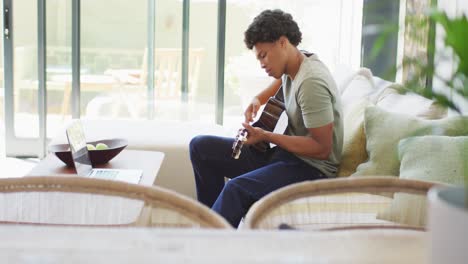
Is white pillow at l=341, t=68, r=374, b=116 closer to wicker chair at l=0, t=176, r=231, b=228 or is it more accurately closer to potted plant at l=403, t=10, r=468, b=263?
wicker chair at l=0, t=176, r=231, b=228

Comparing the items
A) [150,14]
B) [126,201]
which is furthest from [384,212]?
[150,14]

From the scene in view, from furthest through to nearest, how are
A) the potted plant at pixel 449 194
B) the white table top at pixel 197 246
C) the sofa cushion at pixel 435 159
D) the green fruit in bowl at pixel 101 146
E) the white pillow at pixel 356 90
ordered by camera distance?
1. the white pillow at pixel 356 90
2. the green fruit in bowl at pixel 101 146
3. the sofa cushion at pixel 435 159
4. the white table top at pixel 197 246
5. the potted plant at pixel 449 194

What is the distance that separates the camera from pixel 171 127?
180 inches

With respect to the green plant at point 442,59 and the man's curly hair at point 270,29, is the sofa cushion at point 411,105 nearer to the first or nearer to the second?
the man's curly hair at point 270,29

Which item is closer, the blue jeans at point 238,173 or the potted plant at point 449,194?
the potted plant at point 449,194

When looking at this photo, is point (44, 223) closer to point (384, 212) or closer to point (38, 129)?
point (384, 212)

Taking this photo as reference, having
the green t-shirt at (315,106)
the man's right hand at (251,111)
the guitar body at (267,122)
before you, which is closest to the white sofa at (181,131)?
the green t-shirt at (315,106)

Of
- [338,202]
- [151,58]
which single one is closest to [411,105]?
[338,202]

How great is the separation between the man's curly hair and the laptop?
76 cm

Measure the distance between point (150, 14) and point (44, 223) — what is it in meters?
5.12

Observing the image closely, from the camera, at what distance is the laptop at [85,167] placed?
280 centimetres

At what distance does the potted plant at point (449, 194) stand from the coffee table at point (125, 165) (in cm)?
206

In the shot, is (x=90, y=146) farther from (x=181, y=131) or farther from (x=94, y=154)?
(x=181, y=131)

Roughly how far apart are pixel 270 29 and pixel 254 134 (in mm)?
466
